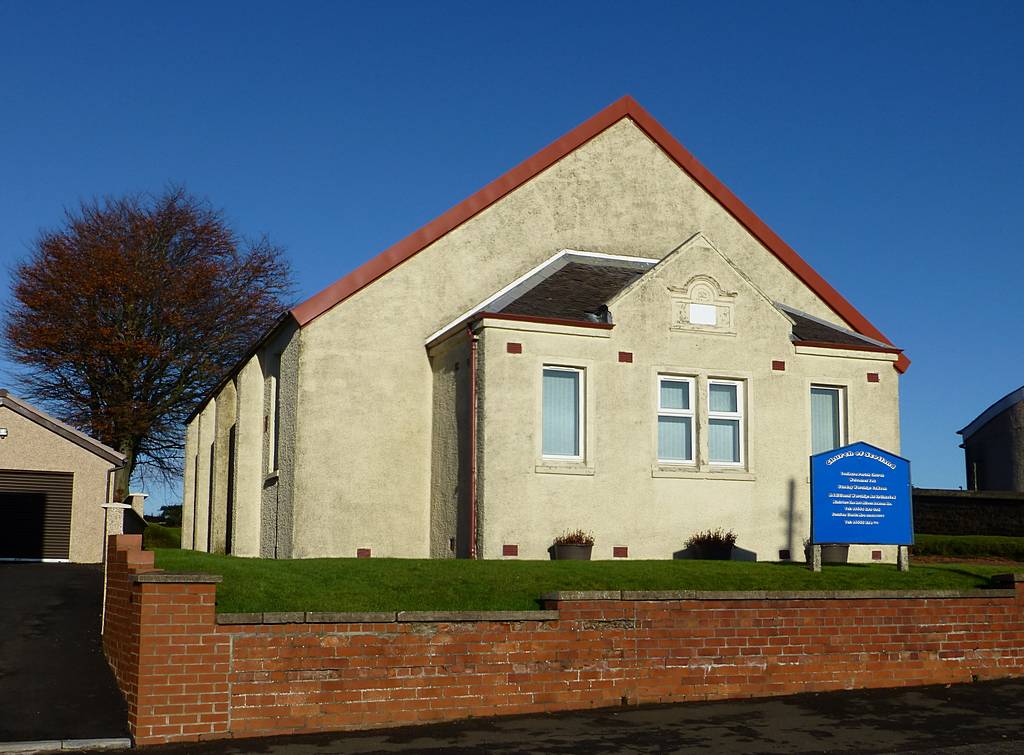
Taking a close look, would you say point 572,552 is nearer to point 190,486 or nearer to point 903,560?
point 903,560

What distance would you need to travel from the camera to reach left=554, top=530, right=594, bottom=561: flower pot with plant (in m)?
18.3

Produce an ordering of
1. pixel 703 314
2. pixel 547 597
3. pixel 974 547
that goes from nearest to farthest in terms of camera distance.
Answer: pixel 547 597 < pixel 703 314 < pixel 974 547

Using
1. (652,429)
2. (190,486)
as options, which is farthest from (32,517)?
(652,429)

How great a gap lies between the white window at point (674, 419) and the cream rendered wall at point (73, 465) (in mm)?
17448

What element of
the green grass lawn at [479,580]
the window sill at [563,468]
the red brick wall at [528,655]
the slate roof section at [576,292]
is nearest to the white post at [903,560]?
the green grass lawn at [479,580]

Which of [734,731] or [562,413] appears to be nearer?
[734,731]

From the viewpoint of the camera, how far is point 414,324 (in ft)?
70.6

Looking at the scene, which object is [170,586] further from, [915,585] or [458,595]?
[915,585]

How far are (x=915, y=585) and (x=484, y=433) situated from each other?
23.0 feet

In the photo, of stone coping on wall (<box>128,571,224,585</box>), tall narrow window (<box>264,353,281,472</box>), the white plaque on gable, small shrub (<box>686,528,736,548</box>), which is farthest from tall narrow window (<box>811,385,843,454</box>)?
stone coping on wall (<box>128,571,224,585</box>)

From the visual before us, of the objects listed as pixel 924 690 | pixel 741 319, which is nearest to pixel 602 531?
pixel 741 319

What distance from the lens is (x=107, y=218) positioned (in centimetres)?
4950

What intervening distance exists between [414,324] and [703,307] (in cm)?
542

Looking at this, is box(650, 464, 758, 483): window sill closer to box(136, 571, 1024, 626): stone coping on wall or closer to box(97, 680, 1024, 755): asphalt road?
box(136, 571, 1024, 626): stone coping on wall
